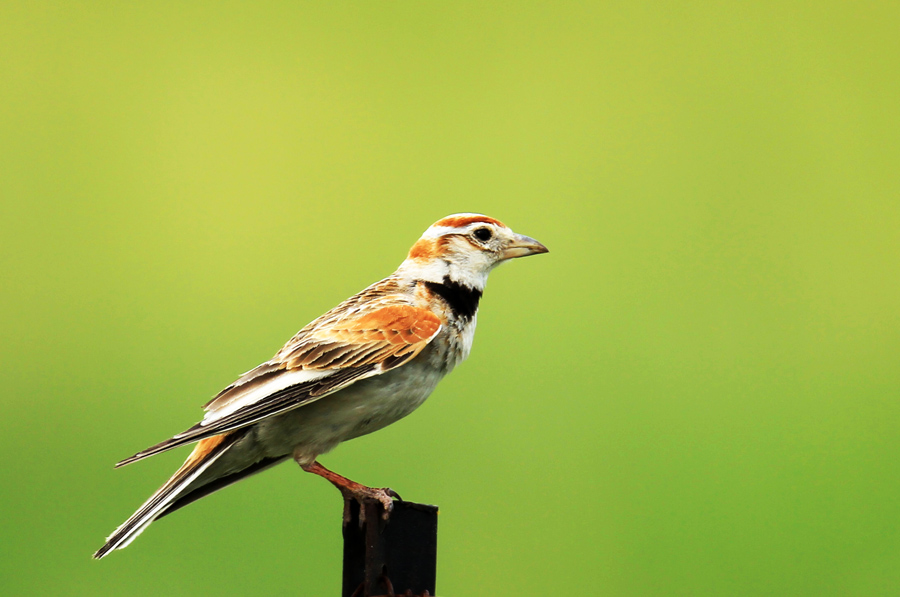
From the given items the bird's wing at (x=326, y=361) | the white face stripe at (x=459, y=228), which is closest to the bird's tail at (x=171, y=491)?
the bird's wing at (x=326, y=361)

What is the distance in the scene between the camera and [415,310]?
4617mm

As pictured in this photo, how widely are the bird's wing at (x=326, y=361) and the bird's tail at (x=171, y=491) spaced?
0.21 meters

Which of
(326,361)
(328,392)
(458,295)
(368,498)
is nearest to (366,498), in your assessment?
(368,498)

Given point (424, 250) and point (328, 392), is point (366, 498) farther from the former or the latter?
point (424, 250)

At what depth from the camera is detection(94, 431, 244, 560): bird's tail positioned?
379 cm

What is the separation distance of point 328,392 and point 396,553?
1.00 meters

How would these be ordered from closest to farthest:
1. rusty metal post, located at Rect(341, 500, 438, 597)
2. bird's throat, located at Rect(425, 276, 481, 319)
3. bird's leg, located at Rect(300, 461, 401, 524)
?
1. rusty metal post, located at Rect(341, 500, 438, 597)
2. bird's leg, located at Rect(300, 461, 401, 524)
3. bird's throat, located at Rect(425, 276, 481, 319)

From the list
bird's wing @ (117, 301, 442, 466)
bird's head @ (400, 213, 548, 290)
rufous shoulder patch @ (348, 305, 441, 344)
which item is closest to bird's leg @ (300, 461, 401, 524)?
bird's wing @ (117, 301, 442, 466)

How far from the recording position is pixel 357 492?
401cm

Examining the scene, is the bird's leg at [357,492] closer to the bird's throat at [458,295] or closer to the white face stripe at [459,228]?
the bird's throat at [458,295]

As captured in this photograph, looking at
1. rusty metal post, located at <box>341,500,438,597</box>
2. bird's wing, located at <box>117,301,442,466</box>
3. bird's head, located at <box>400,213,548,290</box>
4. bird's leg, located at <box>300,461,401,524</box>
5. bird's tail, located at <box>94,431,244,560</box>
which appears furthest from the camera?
bird's head, located at <box>400,213,548,290</box>

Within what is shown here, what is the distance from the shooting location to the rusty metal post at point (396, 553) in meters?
3.33

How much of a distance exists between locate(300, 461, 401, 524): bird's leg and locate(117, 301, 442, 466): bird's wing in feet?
1.34

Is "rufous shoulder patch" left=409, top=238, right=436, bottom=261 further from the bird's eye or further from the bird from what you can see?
the bird
